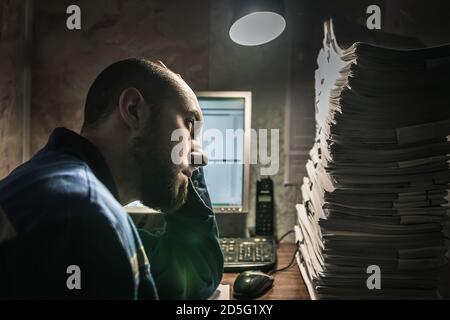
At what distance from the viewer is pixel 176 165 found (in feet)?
2.34

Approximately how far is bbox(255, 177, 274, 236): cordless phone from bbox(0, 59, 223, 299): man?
26 centimetres

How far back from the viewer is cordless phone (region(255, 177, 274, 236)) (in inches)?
42.3

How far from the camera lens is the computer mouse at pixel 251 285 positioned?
0.75 metres

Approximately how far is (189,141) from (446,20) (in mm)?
601

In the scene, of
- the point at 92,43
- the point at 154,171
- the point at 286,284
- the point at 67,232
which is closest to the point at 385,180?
the point at 286,284

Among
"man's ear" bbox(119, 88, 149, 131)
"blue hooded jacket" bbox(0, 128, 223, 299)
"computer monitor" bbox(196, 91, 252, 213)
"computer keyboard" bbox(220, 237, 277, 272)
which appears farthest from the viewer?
"computer monitor" bbox(196, 91, 252, 213)

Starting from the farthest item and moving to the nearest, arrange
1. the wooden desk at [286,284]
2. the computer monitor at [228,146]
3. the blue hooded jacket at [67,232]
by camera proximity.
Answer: the computer monitor at [228,146] → the wooden desk at [286,284] → the blue hooded jacket at [67,232]

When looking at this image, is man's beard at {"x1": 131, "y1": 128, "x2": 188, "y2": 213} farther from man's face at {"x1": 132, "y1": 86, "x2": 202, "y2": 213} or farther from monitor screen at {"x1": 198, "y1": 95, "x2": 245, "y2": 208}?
monitor screen at {"x1": 198, "y1": 95, "x2": 245, "y2": 208}

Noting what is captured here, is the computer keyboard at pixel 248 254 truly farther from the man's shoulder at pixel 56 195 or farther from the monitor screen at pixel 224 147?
the man's shoulder at pixel 56 195

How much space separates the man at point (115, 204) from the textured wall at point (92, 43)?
138 mm

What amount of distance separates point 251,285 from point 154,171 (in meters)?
0.29

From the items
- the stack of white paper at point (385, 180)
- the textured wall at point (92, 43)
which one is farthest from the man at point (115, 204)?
the stack of white paper at point (385, 180)

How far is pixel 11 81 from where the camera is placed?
2.77ft

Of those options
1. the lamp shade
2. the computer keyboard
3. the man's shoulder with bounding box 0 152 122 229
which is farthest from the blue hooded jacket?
the lamp shade
